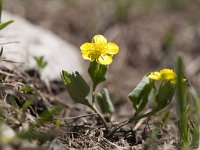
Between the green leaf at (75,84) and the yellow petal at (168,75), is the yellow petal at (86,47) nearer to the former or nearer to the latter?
the green leaf at (75,84)

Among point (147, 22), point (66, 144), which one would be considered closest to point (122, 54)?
point (147, 22)

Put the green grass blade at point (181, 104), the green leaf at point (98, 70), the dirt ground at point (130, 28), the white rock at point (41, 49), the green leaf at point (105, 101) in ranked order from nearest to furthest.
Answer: the green grass blade at point (181, 104)
the green leaf at point (98, 70)
the green leaf at point (105, 101)
the white rock at point (41, 49)
the dirt ground at point (130, 28)

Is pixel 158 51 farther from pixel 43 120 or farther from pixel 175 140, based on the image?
pixel 43 120

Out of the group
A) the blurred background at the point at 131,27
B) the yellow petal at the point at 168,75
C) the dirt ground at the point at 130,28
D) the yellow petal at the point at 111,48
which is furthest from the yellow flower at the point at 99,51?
the blurred background at the point at 131,27

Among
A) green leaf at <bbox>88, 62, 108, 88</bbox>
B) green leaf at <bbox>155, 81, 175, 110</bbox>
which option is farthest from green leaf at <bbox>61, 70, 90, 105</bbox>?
green leaf at <bbox>155, 81, 175, 110</bbox>

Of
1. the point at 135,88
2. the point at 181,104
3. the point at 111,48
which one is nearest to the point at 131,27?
the point at 111,48

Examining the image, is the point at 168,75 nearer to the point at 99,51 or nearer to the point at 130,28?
the point at 99,51
